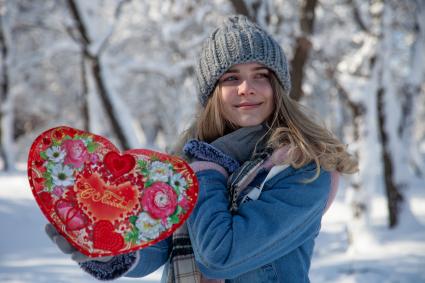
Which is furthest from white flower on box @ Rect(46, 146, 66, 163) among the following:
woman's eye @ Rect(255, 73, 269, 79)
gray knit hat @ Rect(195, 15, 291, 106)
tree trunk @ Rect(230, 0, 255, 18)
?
tree trunk @ Rect(230, 0, 255, 18)

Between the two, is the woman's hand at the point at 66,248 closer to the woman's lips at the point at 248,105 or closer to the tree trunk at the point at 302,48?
the woman's lips at the point at 248,105

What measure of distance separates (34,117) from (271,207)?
19.2 m

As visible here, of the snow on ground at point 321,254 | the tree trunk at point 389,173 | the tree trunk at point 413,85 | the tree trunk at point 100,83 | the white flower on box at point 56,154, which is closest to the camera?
the white flower on box at point 56,154

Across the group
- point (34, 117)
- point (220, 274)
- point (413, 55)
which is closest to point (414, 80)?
point (413, 55)

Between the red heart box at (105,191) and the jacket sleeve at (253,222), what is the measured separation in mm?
69

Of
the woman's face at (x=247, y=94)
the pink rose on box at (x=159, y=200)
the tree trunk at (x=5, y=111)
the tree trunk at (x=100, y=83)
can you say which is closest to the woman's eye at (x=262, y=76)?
the woman's face at (x=247, y=94)

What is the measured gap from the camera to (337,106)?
15.0 m

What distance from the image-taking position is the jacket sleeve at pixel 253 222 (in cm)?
120

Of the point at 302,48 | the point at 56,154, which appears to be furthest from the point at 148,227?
the point at 302,48

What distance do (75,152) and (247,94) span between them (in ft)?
1.88

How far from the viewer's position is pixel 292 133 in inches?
57.6

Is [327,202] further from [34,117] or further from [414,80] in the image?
[34,117]

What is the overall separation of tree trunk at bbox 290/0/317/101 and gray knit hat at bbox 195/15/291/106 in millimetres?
3611

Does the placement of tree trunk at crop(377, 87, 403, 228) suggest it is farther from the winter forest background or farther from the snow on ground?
the snow on ground
